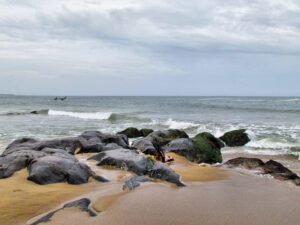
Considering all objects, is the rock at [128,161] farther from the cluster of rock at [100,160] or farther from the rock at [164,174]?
the rock at [164,174]

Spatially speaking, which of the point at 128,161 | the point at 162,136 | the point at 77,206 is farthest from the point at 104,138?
the point at 77,206

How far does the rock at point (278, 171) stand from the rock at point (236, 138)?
7969 millimetres

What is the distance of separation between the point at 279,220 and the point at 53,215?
312cm

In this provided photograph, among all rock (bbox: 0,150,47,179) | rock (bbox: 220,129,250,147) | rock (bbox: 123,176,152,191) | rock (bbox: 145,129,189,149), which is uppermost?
rock (bbox: 0,150,47,179)

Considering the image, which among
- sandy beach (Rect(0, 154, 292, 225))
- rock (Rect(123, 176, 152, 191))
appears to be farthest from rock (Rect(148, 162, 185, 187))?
rock (Rect(123, 176, 152, 191))

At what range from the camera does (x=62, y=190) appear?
6.69 metres

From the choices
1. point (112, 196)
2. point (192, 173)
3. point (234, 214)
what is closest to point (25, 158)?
point (112, 196)

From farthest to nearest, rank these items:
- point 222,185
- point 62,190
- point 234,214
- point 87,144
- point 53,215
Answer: point 87,144, point 222,185, point 62,190, point 234,214, point 53,215

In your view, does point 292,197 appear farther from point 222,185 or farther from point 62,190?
point 62,190

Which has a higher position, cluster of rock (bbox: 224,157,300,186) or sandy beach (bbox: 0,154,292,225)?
sandy beach (bbox: 0,154,292,225)

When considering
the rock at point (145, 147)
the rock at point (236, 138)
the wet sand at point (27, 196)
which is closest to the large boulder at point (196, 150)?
the rock at point (145, 147)

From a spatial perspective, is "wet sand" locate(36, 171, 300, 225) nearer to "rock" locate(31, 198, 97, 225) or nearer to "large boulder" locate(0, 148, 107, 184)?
"rock" locate(31, 198, 97, 225)

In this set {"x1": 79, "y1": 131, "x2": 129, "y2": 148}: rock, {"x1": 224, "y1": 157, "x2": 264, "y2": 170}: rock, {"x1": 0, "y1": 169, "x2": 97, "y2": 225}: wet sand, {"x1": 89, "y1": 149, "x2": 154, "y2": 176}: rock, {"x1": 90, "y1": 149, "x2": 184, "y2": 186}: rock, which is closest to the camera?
{"x1": 0, "y1": 169, "x2": 97, "y2": 225}: wet sand

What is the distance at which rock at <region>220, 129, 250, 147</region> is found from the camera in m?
17.9
